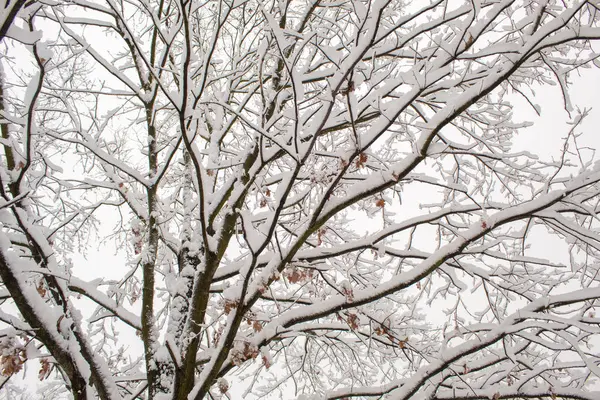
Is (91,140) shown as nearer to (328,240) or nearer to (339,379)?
(328,240)

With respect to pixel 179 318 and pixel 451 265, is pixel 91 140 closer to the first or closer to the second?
pixel 179 318

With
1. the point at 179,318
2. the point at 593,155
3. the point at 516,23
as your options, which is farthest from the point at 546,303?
the point at 179,318

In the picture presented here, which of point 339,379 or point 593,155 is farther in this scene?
point 339,379

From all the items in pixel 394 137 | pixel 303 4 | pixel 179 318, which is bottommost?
pixel 179 318

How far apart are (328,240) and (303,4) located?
107 inches

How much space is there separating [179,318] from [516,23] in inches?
130

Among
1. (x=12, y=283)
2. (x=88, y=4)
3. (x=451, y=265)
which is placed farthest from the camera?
(x=88, y=4)

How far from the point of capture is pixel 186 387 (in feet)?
8.63

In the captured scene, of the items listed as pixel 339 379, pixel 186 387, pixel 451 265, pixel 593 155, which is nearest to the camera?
pixel 593 155

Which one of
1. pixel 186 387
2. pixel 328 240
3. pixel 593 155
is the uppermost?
pixel 328 240

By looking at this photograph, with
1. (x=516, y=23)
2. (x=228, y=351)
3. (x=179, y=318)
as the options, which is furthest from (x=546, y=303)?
(x=179, y=318)

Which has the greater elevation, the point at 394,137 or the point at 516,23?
the point at 394,137

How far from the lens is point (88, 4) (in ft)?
10.5

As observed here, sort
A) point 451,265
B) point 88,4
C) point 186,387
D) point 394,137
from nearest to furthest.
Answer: point 186,387 → point 451,265 → point 88,4 → point 394,137
